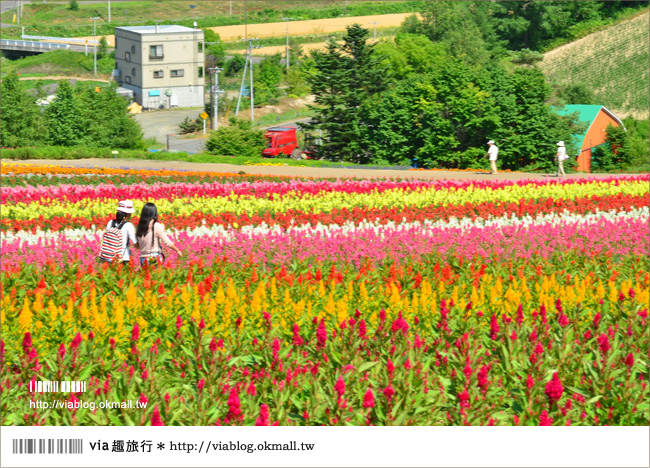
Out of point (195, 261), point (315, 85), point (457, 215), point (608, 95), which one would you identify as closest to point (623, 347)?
point (195, 261)

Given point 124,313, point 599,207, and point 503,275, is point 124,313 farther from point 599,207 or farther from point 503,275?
point 599,207

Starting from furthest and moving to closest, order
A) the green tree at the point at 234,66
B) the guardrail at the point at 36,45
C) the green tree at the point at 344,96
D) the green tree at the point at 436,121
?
the guardrail at the point at 36,45, the green tree at the point at 234,66, the green tree at the point at 344,96, the green tree at the point at 436,121

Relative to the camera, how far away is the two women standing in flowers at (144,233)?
10.7m

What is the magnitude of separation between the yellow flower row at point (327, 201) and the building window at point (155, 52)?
71.6 meters

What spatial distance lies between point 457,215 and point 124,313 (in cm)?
954

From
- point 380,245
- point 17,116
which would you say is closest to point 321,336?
point 380,245

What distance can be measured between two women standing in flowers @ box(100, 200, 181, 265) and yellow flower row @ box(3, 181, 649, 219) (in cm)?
631

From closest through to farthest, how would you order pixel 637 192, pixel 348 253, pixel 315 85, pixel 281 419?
pixel 281 419, pixel 348 253, pixel 637 192, pixel 315 85

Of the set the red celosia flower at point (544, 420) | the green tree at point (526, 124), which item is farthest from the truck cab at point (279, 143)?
the red celosia flower at point (544, 420)

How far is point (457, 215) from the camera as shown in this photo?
55.3 feet

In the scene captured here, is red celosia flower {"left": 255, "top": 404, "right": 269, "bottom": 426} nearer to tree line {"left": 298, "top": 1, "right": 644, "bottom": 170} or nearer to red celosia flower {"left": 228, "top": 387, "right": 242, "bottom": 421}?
red celosia flower {"left": 228, "top": 387, "right": 242, "bottom": 421}

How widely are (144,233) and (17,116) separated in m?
41.2

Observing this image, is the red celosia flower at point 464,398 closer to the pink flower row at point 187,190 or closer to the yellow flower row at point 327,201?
the yellow flower row at point 327,201

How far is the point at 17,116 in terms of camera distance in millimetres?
48812
